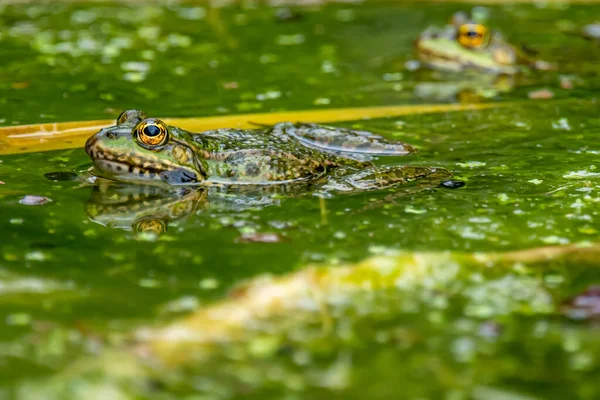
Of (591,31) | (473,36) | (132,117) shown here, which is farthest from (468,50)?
(132,117)

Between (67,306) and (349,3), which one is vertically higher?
(349,3)

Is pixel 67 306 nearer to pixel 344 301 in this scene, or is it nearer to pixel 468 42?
pixel 344 301

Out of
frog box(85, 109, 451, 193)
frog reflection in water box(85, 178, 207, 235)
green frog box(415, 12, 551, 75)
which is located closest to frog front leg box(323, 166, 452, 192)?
frog box(85, 109, 451, 193)

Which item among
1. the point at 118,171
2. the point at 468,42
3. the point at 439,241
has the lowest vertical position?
the point at 439,241

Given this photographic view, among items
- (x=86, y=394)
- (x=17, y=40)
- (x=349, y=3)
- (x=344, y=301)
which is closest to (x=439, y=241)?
(x=344, y=301)

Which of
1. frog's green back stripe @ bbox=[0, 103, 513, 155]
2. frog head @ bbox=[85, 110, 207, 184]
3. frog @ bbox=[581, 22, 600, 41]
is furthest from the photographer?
frog @ bbox=[581, 22, 600, 41]

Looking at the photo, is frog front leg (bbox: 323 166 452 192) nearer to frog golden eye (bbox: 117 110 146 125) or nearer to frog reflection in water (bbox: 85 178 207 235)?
frog reflection in water (bbox: 85 178 207 235)

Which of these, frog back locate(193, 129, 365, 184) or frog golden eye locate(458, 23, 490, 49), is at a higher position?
frog golden eye locate(458, 23, 490, 49)
